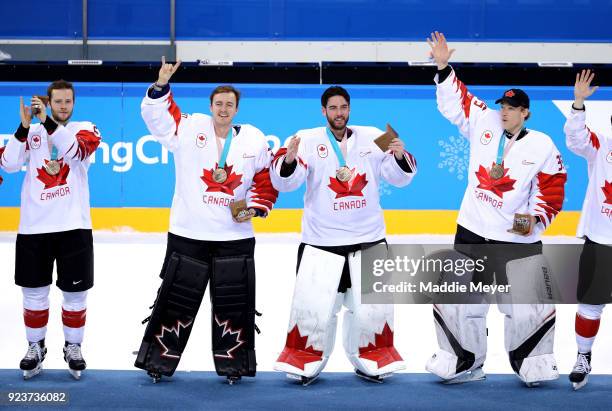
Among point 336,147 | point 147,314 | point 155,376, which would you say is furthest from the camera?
point 147,314

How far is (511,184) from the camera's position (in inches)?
183

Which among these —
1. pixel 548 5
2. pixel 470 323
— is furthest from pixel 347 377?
pixel 548 5

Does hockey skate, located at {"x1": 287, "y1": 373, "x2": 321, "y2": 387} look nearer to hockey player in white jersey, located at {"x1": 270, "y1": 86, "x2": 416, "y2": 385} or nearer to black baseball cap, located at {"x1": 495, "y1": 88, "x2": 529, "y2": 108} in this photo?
hockey player in white jersey, located at {"x1": 270, "y1": 86, "x2": 416, "y2": 385}

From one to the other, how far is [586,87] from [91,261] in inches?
111

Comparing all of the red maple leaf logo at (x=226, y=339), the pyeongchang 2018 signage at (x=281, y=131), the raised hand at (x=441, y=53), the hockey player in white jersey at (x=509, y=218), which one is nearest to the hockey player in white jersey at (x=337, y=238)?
the red maple leaf logo at (x=226, y=339)

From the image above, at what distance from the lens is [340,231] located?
473 centimetres

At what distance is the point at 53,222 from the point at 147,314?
72.8 inches

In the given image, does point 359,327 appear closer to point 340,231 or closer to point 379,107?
point 340,231

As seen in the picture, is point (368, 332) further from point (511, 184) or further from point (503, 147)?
point (503, 147)

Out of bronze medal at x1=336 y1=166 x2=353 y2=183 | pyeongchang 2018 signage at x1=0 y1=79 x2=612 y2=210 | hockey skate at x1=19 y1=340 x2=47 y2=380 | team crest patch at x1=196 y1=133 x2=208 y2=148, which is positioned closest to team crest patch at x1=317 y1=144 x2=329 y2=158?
bronze medal at x1=336 y1=166 x2=353 y2=183

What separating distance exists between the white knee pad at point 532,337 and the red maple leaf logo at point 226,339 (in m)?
1.45

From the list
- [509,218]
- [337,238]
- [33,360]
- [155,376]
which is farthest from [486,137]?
[33,360]

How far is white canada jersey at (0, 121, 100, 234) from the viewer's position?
4672 millimetres

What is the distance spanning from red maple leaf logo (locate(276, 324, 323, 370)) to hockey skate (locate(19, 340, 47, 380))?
1.27m
